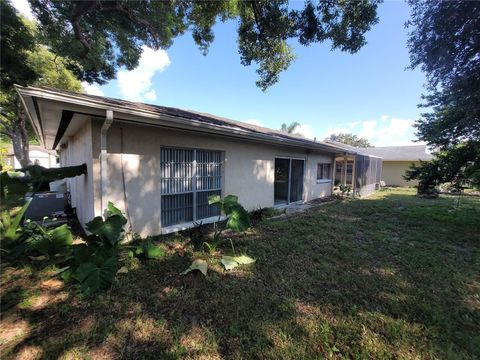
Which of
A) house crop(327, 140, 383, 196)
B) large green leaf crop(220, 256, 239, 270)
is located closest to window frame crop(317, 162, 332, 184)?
house crop(327, 140, 383, 196)

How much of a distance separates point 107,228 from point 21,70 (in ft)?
37.5

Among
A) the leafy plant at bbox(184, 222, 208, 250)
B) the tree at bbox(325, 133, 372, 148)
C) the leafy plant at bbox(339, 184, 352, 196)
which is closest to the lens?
the leafy plant at bbox(184, 222, 208, 250)

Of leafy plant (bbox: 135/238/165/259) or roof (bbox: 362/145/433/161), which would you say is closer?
leafy plant (bbox: 135/238/165/259)

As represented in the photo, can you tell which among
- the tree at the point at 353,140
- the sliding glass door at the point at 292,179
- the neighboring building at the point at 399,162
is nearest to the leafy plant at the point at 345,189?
the sliding glass door at the point at 292,179

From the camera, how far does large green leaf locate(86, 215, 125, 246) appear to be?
11.1 feet

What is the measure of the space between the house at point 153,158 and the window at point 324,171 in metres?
4.35

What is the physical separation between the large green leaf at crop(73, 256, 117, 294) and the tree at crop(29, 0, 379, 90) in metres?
7.06

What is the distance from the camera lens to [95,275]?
10.1 feet

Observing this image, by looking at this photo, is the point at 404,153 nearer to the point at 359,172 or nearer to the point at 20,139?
the point at 359,172

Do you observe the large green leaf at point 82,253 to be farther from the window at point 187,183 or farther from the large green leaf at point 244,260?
the large green leaf at point 244,260

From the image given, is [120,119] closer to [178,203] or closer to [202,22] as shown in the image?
[178,203]

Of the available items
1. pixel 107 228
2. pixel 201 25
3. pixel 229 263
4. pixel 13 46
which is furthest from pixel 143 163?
pixel 13 46

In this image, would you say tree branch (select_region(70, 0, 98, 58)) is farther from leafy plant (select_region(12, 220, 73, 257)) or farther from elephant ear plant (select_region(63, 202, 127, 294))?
elephant ear plant (select_region(63, 202, 127, 294))

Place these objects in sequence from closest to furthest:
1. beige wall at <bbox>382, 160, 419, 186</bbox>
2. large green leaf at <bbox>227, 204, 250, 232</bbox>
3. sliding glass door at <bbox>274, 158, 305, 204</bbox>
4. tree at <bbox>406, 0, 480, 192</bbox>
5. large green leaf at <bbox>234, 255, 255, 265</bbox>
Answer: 1. large green leaf at <bbox>234, 255, 255, 265</bbox>
2. large green leaf at <bbox>227, 204, 250, 232</bbox>
3. tree at <bbox>406, 0, 480, 192</bbox>
4. sliding glass door at <bbox>274, 158, 305, 204</bbox>
5. beige wall at <bbox>382, 160, 419, 186</bbox>
